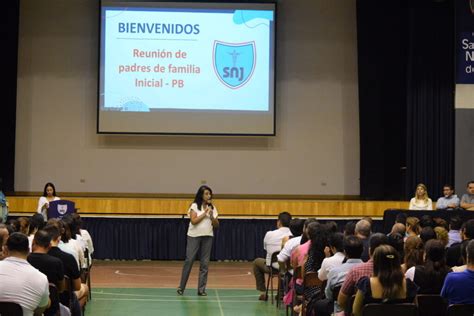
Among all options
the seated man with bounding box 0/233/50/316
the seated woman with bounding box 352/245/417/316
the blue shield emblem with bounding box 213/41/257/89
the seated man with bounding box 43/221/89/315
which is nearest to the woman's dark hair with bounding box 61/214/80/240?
the seated man with bounding box 43/221/89/315

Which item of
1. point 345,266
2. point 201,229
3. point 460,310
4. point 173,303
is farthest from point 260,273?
point 460,310

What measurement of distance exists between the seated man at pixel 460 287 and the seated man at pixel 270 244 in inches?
182

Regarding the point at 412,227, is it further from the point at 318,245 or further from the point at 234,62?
the point at 234,62

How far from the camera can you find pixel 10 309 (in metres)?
5.43

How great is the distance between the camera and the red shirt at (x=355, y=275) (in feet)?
20.0

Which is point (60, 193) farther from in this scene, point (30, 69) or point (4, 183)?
point (30, 69)

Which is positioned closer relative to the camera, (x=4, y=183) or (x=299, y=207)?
(x=299, y=207)

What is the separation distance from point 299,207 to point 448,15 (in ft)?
15.7

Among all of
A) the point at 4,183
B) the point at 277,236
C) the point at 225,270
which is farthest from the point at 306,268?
the point at 4,183

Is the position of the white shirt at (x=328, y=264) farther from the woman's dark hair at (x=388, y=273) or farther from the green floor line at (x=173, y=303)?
the green floor line at (x=173, y=303)

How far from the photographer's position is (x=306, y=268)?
8078 mm

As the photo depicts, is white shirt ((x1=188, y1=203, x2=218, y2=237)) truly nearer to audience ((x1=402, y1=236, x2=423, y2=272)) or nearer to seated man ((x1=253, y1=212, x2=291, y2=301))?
seated man ((x1=253, y1=212, x2=291, y2=301))

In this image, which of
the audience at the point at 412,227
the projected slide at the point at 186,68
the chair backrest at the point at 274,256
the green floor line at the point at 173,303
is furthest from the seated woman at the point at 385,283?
the projected slide at the point at 186,68

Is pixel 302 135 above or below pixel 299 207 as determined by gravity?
above
